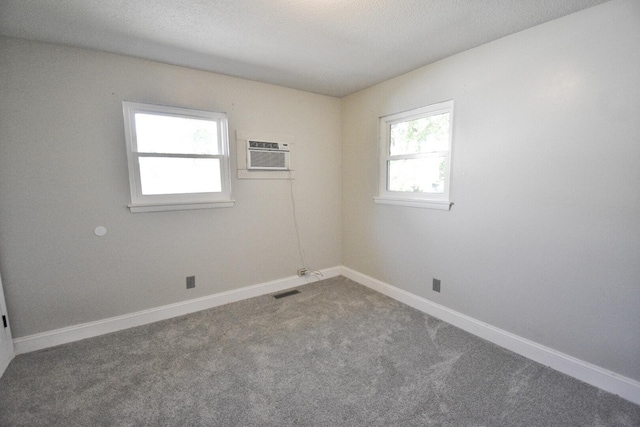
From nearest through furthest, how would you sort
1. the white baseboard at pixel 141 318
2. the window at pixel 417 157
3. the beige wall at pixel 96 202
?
the beige wall at pixel 96 202, the white baseboard at pixel 141 318, the window at pixel 417 157

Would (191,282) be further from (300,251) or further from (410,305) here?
(410,305)

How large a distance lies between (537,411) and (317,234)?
2.59m

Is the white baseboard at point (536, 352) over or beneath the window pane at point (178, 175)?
beneath

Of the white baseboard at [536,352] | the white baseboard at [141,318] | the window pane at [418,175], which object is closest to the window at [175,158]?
the white baseboard at [141,318]

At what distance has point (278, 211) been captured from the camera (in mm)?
3297

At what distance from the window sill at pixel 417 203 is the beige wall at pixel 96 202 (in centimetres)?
131

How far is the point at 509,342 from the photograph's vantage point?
7.08 ft

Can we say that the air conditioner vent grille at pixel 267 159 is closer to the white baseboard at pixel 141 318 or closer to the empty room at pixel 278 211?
the empty room at pixel 278 211

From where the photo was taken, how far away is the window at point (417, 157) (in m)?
2.58

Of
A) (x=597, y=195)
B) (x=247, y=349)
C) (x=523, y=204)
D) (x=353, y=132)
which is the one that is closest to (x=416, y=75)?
(x=353, y=132)

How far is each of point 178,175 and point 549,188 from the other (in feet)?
10.3

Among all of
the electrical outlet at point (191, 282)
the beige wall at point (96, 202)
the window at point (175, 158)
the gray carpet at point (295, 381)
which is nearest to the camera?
the gray carpet at point (295, 381)

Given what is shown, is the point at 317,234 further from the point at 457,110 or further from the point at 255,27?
the point at 255,27

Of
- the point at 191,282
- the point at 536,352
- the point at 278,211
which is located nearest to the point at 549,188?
the point at 536,352
